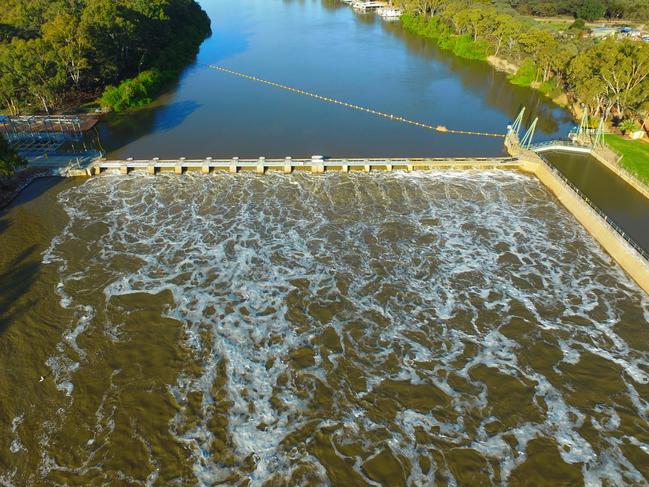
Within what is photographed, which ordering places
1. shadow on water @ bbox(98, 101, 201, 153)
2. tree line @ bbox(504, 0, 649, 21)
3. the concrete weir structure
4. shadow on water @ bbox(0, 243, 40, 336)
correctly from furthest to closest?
tree line @ bbox(504, 0, 649, 21) < shadow on water @ bbox(98, 101, 201, 153) < the concrete weir structure < shadow on water @ bbox(0, 243, 40, 336)

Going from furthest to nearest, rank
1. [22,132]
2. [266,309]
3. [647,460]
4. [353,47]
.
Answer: [353,47] < [22,132] < [266,309] < [647,460]

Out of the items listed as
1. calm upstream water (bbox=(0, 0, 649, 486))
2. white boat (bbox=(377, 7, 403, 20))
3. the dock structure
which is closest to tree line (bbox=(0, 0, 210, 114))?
the dock structure

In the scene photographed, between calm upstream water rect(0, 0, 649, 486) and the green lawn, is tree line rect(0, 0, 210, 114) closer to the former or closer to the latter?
calm upstream water rect(0, 0, 649, 486)

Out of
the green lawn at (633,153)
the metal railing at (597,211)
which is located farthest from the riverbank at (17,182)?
the green lawn at (633,153)

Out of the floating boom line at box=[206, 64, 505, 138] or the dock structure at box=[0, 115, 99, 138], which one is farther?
the floating boom line at box=[206, 64, 505, 138]

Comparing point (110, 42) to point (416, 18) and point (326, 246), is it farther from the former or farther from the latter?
point (416, 18)

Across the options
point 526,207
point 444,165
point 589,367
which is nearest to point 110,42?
point 444,165
